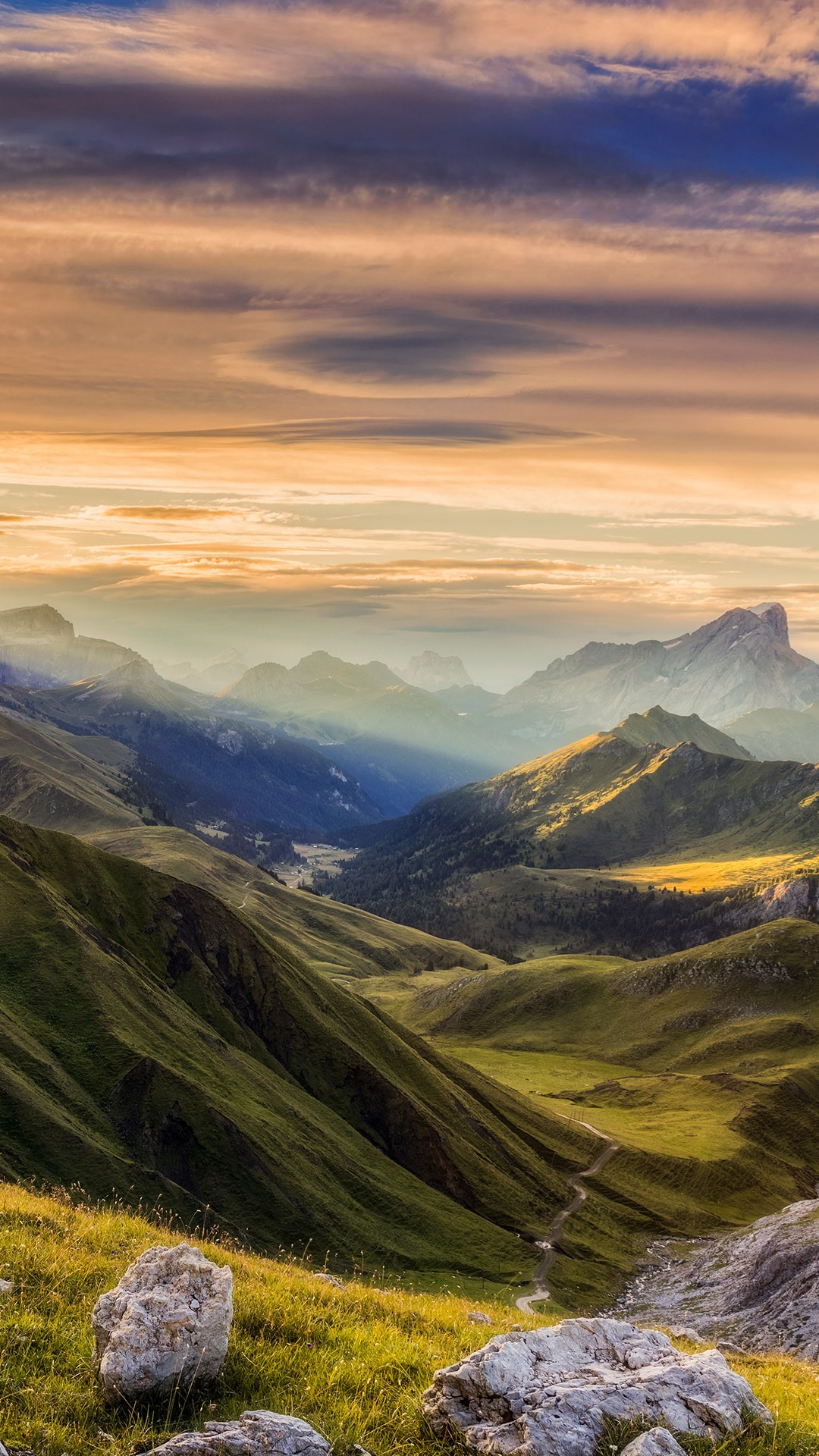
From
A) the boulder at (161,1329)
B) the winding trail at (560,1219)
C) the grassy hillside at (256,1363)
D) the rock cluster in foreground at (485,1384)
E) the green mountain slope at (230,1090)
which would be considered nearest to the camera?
the rock cluster in foreground at (485,1384)

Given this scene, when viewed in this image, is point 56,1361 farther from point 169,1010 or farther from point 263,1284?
point 169,1010

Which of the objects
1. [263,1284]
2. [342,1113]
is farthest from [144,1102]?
[263,1284]

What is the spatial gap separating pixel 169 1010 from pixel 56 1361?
105m

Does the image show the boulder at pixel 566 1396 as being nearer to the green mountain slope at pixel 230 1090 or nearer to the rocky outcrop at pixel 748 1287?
the green mountain slope at pixel 230 1090

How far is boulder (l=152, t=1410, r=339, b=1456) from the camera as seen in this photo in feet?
43.1

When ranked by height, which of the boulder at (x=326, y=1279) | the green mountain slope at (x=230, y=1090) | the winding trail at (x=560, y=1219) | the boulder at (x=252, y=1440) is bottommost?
the winding trail at (x=560, y=1219)

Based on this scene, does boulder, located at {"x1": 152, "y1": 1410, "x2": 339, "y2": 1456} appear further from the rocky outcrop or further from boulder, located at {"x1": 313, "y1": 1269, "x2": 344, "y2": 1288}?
the rocky outcrop

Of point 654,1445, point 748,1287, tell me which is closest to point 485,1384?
point 654,1445

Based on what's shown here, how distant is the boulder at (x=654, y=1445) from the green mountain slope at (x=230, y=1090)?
224 feet

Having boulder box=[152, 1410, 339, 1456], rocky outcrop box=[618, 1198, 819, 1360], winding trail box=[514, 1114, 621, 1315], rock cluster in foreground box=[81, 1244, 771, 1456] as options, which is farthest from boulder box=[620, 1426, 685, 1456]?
rocky outcrop box=[618, 1198, 819, 1360]

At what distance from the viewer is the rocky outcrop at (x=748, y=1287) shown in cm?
8219

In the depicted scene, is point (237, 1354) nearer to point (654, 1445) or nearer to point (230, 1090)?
point (654, 1445)

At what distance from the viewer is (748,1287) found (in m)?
97.3

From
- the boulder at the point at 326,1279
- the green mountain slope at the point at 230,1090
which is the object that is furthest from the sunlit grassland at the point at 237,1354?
the green mountain slope at the point at 230,1090
